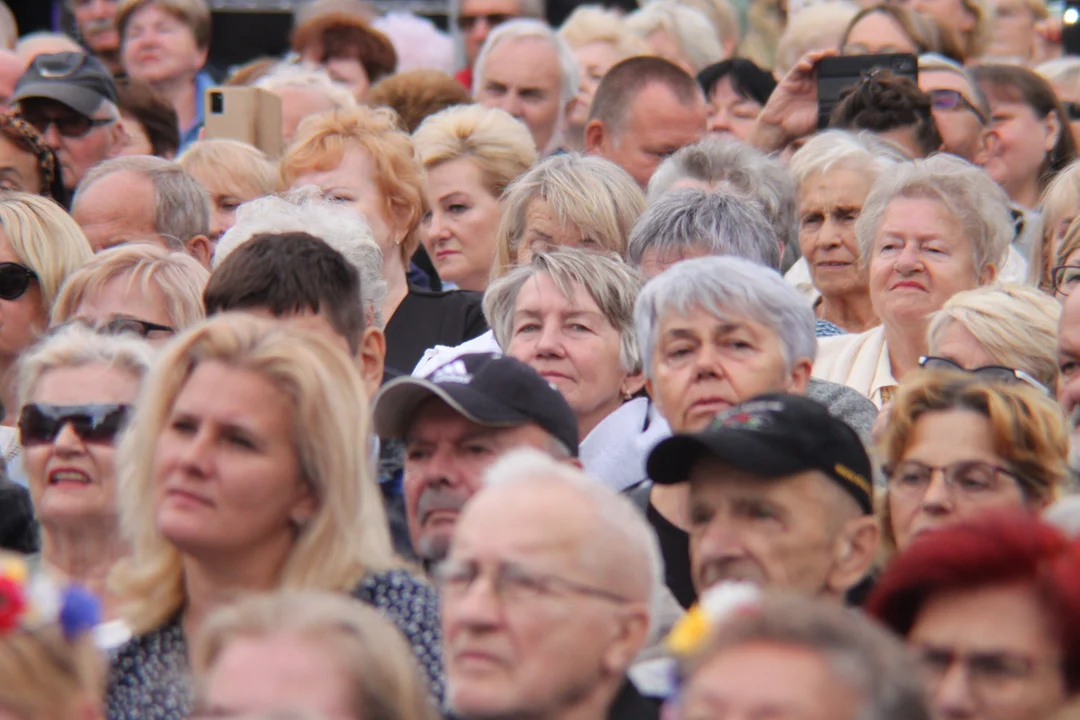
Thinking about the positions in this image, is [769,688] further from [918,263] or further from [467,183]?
[467,183]

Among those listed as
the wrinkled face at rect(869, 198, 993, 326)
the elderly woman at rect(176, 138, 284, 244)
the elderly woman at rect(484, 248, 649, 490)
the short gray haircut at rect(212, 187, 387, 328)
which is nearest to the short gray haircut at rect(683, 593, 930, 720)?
the elderly woman at rect(484, 248, 649, 490)

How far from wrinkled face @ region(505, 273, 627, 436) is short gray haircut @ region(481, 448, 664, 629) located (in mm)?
1594

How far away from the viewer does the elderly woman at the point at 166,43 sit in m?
9.43

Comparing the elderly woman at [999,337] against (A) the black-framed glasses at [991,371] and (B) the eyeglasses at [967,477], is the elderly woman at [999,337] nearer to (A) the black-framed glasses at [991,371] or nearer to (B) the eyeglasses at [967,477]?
(A) the black-framed glasses at [991,371]

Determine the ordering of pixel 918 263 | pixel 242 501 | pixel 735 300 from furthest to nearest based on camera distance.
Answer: pixel 918 263
pixel 735 300
pixel 242 501

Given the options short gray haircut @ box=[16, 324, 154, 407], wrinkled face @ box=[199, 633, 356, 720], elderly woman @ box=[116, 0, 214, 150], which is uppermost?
wrinkled face @ box=[199, 633, 356, 720]

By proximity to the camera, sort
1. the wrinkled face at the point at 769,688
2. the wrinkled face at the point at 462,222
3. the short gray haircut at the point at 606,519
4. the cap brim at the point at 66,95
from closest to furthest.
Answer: the wrinkled face at the point at 769,688
the short gray haircut at the point at 606,519
the wrinkled face at the point at 462,222
the cap brim at the point at 66,95

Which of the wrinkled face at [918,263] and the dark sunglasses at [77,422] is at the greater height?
the wrinkled face at [918,263]

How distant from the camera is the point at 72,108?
25.4ft

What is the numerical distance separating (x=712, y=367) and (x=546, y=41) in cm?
412

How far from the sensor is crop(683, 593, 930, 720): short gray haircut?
298 centimetres

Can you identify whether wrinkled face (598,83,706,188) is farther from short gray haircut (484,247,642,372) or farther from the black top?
short gray haircut (484,247,642,372)

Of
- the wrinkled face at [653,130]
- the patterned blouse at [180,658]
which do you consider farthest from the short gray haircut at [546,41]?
the patterned blouse at [180,658]

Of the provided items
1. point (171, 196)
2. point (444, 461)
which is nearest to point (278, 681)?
point (444, 461)
